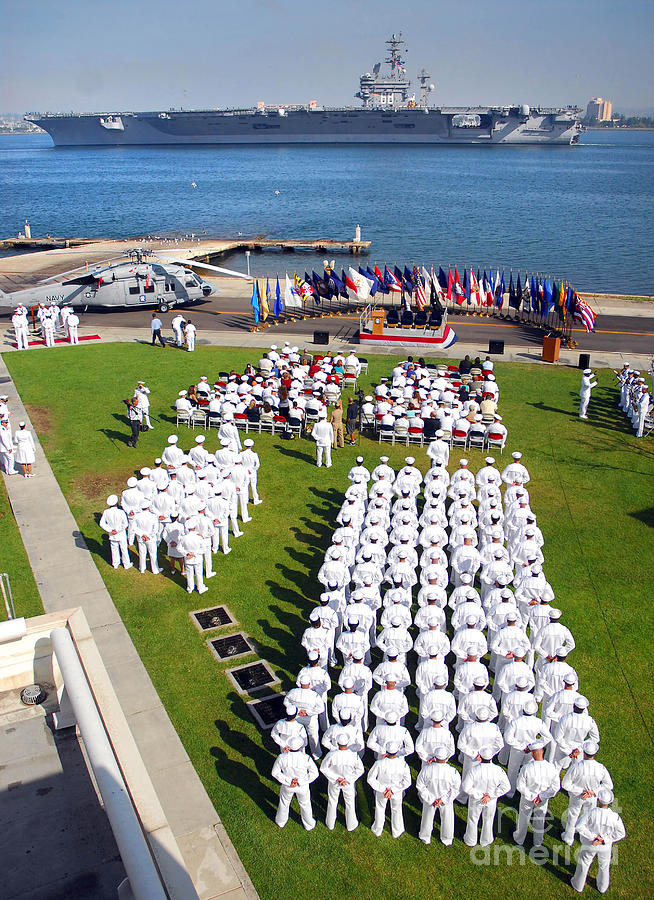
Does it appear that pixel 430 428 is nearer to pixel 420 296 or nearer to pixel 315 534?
pixel 315 534

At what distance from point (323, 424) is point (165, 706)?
31.7ft

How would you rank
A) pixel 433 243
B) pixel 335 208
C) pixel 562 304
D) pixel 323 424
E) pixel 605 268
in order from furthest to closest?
pixel 335 208 < pixel 433 243 < pixel 605 268 < pixel 562 304 < pixel 323 424

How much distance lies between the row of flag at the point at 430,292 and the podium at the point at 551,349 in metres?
4.22

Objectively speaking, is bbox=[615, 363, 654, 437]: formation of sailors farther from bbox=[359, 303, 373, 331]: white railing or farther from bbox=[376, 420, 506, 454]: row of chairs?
bbox=[359, 303, 373, 331]: white railing

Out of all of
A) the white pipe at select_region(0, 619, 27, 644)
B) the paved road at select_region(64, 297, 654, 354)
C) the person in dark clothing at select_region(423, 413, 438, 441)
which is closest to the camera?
the white pipe at select_region(0, 619, 27, 644)

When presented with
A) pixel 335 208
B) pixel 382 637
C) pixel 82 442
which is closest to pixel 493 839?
pixel 382 637

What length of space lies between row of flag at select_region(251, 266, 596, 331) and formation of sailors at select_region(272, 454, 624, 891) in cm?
2146

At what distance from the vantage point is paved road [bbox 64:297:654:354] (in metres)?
33.0

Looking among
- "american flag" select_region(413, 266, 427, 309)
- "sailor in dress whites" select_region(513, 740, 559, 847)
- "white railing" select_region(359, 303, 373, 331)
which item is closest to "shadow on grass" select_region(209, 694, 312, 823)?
"sailor in dress whites" select_region(513, 740, 559, 847)

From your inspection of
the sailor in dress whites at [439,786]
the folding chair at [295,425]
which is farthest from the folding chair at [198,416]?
the sailor in dress whites at [439,786]

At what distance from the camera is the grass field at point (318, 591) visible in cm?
923

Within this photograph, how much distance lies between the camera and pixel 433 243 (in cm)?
7162

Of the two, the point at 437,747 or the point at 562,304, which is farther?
the point at 562,304

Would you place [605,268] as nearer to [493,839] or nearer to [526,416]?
[526,416]
